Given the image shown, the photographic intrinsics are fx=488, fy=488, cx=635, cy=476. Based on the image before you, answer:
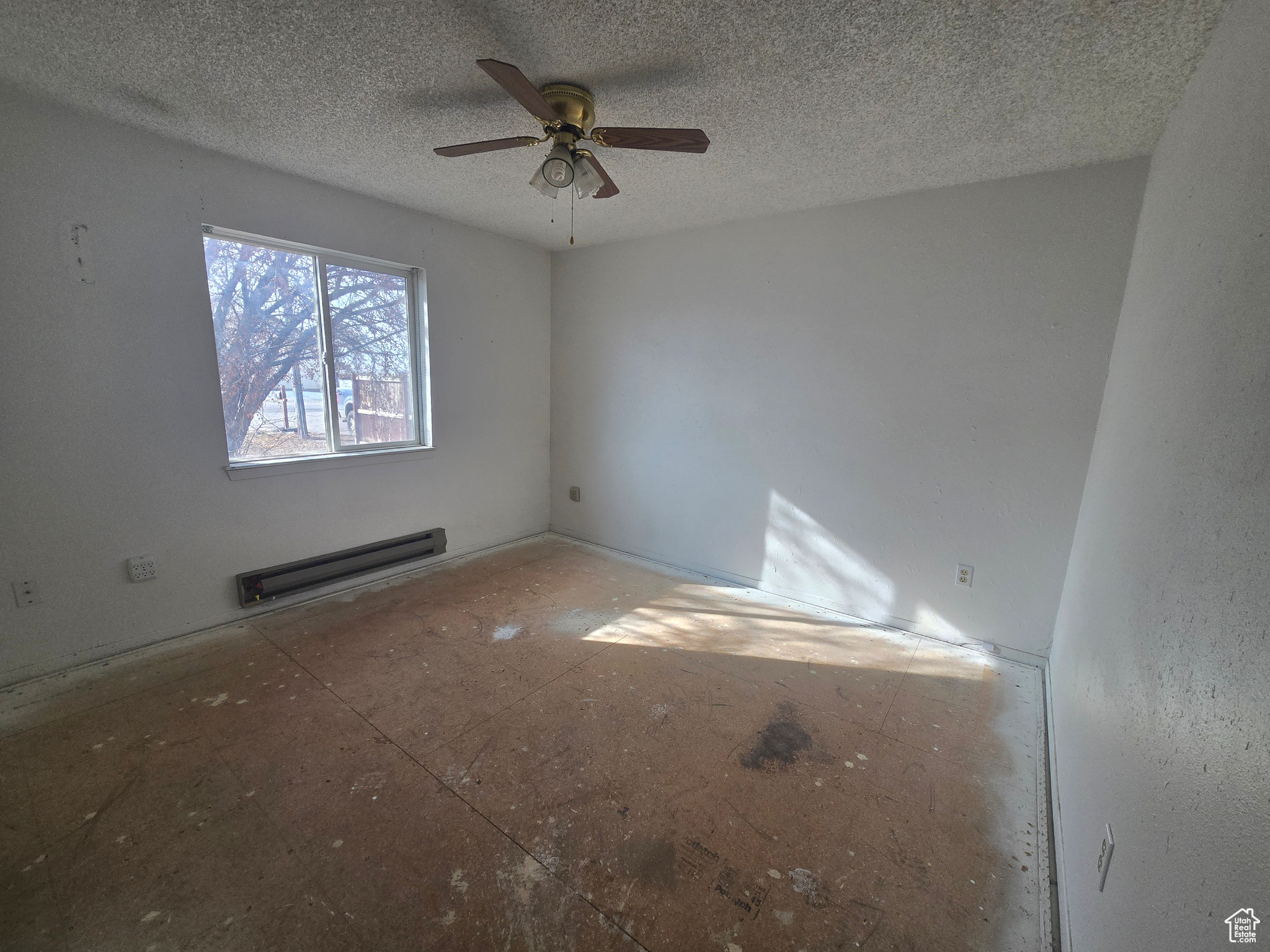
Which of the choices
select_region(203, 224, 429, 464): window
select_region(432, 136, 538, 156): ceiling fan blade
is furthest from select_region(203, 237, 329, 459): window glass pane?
select_region(432, 136, 538, 156): ceiling fan blade

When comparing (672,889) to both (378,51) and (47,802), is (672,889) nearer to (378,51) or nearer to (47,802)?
(47,802)

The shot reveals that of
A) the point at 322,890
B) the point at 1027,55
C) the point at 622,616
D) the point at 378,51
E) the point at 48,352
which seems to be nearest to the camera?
the point at 322,890

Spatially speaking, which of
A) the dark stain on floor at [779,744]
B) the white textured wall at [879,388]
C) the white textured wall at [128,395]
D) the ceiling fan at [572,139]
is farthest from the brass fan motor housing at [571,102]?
the dark stain on floor at [779,744]

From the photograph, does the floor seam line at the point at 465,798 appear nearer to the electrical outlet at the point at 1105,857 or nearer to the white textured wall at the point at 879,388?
the electrical outlet at the point at 1105,857

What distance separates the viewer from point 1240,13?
3.78ft

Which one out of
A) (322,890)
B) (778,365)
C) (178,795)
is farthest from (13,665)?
(778,365)

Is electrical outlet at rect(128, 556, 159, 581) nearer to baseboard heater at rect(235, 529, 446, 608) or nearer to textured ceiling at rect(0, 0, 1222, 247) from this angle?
baseboard heater at rect(235, 529, 446, 608)

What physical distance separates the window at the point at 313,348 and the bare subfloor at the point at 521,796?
1.15 meters

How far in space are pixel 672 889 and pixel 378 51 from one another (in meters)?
2.73

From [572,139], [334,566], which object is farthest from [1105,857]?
[334,566]

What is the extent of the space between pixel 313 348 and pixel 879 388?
331 centimetres

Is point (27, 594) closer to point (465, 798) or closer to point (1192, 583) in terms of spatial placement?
point (465, 798)

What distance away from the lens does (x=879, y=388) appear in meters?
2.80

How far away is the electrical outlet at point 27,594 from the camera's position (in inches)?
81.9
